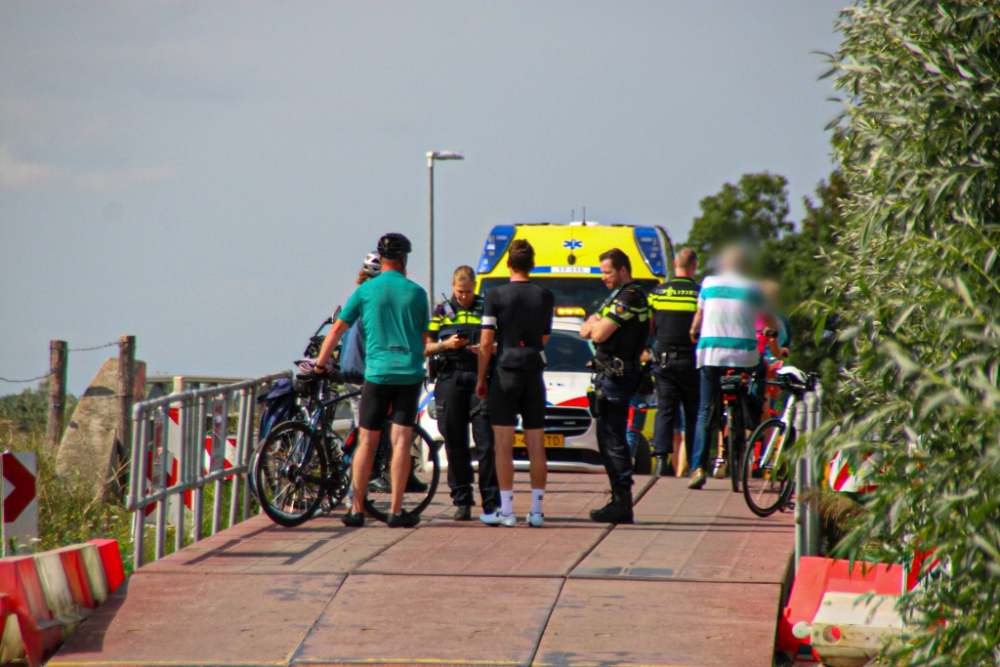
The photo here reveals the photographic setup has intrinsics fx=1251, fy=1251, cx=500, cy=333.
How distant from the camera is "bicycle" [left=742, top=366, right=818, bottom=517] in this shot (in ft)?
30.6

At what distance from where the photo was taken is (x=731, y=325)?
1045 cm

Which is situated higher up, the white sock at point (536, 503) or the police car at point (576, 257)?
the police car at point (576, 257)

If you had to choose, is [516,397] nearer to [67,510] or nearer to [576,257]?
[67,510]

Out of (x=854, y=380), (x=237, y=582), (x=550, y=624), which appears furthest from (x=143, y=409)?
(x=854, y=380)

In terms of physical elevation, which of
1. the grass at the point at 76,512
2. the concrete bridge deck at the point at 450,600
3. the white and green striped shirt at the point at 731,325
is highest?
the white and green striped shirt at the point at 731,325

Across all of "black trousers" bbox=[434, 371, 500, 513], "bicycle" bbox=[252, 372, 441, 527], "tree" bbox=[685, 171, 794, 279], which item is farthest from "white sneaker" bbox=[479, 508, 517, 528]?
"tree" bbox=[685, 171, 794, 279]

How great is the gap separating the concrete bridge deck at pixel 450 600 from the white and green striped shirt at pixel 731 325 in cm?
208

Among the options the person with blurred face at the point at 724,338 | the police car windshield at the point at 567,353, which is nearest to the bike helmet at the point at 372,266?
the person with blurred face at the point at 724,338

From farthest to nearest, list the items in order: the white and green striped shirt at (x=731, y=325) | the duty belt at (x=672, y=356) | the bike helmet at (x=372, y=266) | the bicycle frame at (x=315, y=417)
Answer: the duty belt at (x=672, y=356) → the white and green striped shirt at (x=731, y=325) → the bike helmet at (x=372, y=266) → the bicycle frame at (x=315, y=417)

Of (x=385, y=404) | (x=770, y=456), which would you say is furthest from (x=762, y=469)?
(x=385, y=404)

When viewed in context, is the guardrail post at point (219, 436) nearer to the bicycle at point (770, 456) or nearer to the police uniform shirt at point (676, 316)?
the bicycle at point (770, 456)

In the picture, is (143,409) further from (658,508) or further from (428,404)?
(428,404)

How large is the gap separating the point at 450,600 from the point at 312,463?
2536mm

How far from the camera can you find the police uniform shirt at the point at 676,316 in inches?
444
